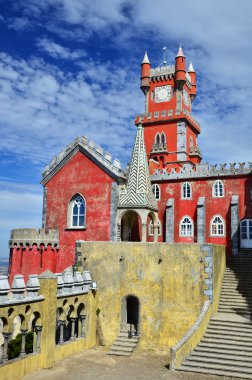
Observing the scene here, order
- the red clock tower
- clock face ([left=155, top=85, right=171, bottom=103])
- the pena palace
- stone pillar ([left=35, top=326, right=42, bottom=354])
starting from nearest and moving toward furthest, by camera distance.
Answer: stone pillar ([left=35, top=326, right=42, bottom=354]) < the pena palace < the red clock tower < clock face ([left=155, top=85, right=171, bottom=103])

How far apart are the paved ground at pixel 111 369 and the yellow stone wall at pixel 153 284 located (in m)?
1.68

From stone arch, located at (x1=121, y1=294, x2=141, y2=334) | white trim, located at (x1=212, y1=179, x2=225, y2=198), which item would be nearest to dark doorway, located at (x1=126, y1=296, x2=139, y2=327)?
stone arch, located at (x1=121, y1=294, x2=141, y2=334)

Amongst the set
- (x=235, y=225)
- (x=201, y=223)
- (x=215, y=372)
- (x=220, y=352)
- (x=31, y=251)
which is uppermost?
(x=201, y=223)

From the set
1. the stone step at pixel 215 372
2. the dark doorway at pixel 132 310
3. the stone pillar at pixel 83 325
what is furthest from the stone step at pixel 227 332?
the stone pillar at pixel 83 325

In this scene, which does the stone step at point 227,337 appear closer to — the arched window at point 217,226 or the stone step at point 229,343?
the stone step at point 229,343

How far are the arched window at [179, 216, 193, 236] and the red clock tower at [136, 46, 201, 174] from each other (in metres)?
8.38

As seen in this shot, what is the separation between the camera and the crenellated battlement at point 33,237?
1177 inches

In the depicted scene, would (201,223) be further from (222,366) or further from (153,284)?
(222,366)

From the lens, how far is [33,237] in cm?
2991

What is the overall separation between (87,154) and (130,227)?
6.90 m

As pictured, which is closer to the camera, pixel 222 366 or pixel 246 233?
pixel 222 366

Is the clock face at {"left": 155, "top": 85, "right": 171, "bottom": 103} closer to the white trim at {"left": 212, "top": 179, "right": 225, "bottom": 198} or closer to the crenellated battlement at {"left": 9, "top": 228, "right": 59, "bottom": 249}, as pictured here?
the white trim at {"left": 212, "top": 179, "right": 225, "bottom": 198}

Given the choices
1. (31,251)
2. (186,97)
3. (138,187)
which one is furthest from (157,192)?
(186,97)

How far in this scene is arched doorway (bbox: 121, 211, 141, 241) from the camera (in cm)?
3080
